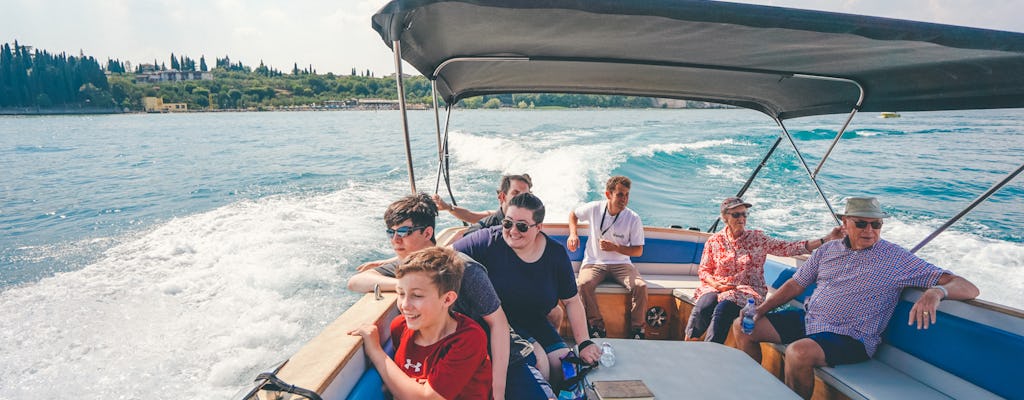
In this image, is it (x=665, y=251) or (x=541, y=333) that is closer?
(x=541, y=333)

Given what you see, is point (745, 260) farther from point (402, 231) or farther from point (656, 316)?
point (402, 231)

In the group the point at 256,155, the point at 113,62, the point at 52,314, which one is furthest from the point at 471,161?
the point at 113,62

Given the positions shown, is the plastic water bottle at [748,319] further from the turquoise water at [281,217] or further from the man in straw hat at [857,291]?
the turquoise water at [281,217]

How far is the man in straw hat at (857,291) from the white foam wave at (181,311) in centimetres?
340

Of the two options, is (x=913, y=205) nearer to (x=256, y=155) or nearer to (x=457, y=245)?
(x=457, y=245)

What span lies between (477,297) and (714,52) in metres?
1.59

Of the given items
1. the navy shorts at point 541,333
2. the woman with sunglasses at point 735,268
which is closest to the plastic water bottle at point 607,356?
the navy shorts at point 541,333

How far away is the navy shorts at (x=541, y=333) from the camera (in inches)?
78.3

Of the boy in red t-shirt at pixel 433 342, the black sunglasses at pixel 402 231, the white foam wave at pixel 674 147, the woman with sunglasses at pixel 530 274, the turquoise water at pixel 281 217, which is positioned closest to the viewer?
the boy in red t-shirt at pixel 433 342

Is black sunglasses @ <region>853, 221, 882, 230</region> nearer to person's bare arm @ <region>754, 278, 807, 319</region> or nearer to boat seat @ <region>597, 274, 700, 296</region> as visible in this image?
person's bare arm @ <region>754, 278, 807, 319</region>

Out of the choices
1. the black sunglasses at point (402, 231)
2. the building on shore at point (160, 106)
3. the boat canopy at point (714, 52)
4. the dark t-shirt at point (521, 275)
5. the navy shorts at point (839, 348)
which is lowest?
the navy shorts at point (839, 348)

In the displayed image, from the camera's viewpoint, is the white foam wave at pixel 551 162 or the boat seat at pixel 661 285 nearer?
the boat seat at pixel 661 285

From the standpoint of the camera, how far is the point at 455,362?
1427mm

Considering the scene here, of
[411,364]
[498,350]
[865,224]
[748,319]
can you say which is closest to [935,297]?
[865,224]
